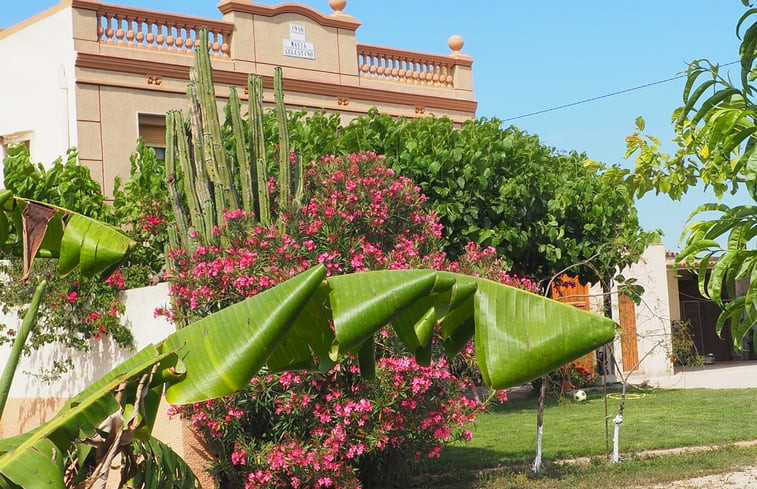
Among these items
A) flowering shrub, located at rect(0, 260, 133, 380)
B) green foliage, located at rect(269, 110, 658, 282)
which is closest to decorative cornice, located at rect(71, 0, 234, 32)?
green foliage, located at rect(269, 110, 658, 282)

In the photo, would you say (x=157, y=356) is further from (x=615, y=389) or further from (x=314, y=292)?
(x=615, y=389)

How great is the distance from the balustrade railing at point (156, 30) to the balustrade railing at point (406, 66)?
3058mm

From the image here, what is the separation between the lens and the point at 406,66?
20.6 m

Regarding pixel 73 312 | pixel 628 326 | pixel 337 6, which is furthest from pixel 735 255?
pixel 628 326

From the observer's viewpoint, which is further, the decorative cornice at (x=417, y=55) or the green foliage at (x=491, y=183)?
the decorative cornice at (x=417, y=55)

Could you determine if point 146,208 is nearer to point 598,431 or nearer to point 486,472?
point 486,472

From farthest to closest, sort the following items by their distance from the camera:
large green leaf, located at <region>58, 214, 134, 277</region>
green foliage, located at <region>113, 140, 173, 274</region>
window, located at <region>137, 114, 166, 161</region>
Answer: window, located at <region>137, 114, 166, 161</region> → green foliage, located at <region>113, 140, 173, 274</region> → large green leaf, located at <region>58, 214, 134, 277</region>

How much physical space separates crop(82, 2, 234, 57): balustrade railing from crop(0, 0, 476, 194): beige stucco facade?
0.02 m

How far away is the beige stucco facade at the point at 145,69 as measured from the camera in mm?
16156

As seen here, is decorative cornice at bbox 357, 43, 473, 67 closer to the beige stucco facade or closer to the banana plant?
the beige stucco facade

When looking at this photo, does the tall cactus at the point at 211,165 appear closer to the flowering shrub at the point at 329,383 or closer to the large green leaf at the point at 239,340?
the flowering shrub at the point at 329,383

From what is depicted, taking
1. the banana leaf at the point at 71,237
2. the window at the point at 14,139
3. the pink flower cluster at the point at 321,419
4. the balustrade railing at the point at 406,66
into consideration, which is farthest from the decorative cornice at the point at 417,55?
the banana leaf at the point at 71,237

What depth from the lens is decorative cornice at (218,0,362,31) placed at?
17.9m

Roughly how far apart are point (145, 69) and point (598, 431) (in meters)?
9.04
